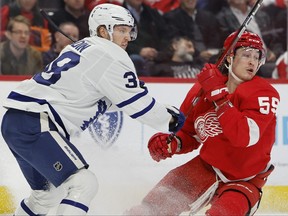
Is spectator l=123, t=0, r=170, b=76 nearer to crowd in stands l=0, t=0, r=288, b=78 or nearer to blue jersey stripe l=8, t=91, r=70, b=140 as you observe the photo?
→ crowd in stands l=0, t=0, r=288, b=78

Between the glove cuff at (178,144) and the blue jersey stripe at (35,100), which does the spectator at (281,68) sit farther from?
the blue jersey stripe at (35,100)

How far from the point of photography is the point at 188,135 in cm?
370

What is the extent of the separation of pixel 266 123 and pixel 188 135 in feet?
1.69

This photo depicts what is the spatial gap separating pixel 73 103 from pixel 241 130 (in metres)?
0.72

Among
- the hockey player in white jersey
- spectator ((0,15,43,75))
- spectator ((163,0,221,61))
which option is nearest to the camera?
the hockey player in white jersey

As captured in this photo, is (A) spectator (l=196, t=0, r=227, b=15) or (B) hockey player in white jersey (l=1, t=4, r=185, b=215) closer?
(B) hockey player in white jersey (l=1, t=4, r=185, b=215)

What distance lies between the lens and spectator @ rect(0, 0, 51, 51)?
557cm

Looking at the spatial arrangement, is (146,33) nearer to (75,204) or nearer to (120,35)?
(120,35)

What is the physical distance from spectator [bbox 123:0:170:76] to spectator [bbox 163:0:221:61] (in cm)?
8

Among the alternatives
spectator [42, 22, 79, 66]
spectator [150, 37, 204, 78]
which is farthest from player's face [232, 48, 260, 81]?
spectator [42, 22, 79, 66]

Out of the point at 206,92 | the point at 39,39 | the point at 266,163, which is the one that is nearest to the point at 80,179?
the point at 206,92

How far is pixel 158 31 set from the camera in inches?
228

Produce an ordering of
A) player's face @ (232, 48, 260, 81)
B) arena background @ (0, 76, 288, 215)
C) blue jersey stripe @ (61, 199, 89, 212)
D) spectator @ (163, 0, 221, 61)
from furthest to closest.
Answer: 1. spectator @ (163, 0, 221, 61)
2. arena background @ (0, 76, 288, 215)
3. player's face @ (232, 48, 260, 81)
4. blue jersey stripe @ (61, 199, 89, 212)

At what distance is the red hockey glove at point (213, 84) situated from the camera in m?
3.24
